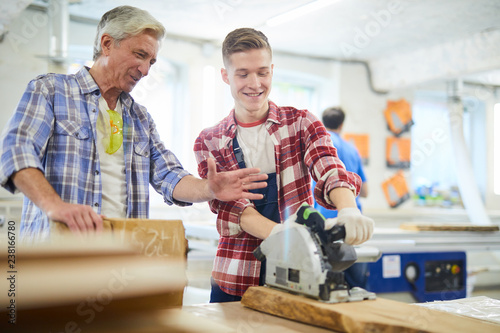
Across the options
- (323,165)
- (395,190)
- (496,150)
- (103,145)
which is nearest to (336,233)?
(323,165)

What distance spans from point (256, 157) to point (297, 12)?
10.8 feet

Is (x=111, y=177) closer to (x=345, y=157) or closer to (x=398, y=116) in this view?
(x=345, y=157)

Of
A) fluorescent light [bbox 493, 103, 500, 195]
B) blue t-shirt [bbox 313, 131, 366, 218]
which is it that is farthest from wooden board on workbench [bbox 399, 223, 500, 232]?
fluorescent light [bbox 493, 103, 500, 195]

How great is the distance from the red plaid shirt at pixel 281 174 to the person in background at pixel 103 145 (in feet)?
0.37

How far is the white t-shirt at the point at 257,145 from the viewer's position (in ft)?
5.27

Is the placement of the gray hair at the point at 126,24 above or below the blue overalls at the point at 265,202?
above

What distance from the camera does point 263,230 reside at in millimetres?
1439

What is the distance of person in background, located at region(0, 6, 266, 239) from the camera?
136cm

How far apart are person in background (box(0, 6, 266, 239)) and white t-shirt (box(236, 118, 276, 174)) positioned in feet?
0.41

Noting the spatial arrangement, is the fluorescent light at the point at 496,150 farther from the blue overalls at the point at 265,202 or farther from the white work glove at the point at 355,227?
the white work glove at the point at 355,227

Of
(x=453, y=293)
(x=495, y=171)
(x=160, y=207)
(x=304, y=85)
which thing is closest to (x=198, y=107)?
(x=160, y=207)

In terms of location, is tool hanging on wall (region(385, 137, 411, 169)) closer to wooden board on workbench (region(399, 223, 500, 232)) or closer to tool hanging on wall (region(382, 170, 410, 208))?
tool hanging on wall (region(382, 170, 410, 208))

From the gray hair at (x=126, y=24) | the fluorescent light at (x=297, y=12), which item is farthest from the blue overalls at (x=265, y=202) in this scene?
the fluorescent light at (x=297, y=12)

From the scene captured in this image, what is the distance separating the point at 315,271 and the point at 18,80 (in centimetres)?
416
